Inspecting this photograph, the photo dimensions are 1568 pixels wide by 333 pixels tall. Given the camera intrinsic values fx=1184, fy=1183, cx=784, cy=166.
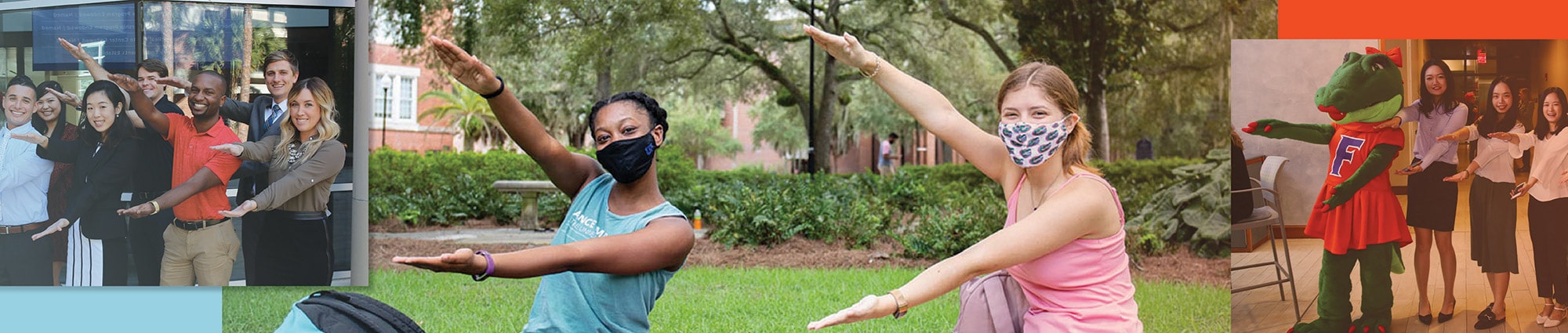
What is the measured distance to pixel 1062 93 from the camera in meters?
2.77

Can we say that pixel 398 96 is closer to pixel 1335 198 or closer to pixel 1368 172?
pixel 1335 198

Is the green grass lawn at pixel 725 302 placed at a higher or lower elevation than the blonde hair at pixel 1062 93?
lower

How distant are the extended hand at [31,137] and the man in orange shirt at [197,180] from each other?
1.74 feet

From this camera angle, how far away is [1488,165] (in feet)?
18.2

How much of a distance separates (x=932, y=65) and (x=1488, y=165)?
7.05 meters

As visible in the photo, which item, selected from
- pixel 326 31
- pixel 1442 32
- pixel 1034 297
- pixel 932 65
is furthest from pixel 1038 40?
pixel 1034 297

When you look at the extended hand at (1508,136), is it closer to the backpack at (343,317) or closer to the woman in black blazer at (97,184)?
the backpack at (343,317)

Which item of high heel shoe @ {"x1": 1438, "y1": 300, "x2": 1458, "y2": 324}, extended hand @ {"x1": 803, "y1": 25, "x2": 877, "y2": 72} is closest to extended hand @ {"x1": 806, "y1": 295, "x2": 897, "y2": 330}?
extended hand @ {"x1": 803, "y1": 25, "x2": 877, "y2": 72}

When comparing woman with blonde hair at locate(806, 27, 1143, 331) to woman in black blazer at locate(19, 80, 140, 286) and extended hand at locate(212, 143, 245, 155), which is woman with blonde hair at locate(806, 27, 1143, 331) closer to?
extended hand at locate(212, 143, 245, 155)

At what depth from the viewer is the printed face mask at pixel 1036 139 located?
8.94ft

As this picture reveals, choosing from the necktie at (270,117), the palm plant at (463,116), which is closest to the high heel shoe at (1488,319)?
the necktie at (270,117)

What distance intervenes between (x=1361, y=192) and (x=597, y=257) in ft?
14.2

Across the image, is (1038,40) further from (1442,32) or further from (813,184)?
(1442,32)

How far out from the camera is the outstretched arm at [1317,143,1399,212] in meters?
5.53
